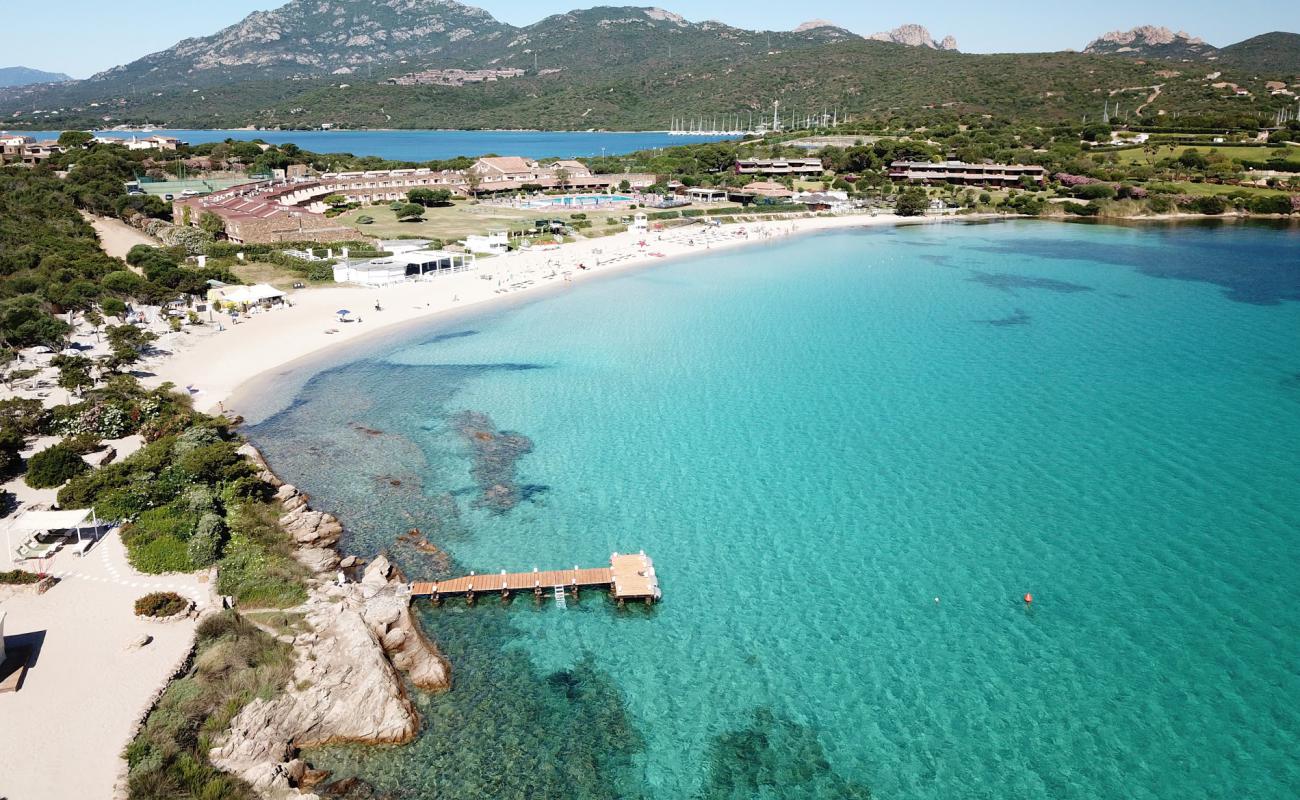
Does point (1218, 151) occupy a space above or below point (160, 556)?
above

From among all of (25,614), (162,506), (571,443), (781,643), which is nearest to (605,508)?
(571,443)

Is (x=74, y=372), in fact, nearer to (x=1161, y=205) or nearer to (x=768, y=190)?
(x=768, y=190)

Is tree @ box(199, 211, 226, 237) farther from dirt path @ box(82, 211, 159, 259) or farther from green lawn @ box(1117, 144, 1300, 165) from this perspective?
green lawn @ box(1117, 144, 1300, 165)

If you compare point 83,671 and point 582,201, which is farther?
point 582,201

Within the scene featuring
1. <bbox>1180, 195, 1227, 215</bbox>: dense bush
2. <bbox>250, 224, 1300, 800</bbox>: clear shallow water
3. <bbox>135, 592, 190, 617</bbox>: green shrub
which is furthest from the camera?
<bbox>1180, 195, 1227, 215</bbox>: dense bush

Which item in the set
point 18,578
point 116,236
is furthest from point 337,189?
point 18,578

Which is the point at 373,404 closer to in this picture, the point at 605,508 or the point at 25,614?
the point at 605,508

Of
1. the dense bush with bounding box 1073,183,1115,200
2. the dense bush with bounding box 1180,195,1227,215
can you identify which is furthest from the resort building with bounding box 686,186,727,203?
the dense bush with bounding box 1180,195,1227,215
